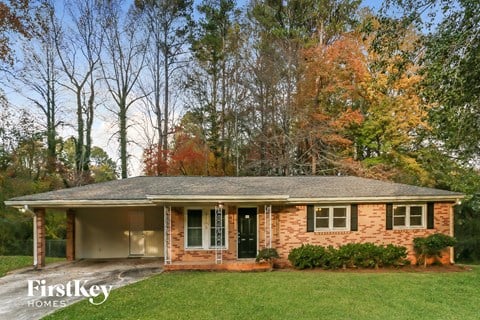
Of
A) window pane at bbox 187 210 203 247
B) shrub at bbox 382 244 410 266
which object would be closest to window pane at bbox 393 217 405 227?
shrub at bbox 382 244 410 266

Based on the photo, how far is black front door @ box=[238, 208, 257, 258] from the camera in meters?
13.6

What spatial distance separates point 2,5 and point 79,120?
11210mm

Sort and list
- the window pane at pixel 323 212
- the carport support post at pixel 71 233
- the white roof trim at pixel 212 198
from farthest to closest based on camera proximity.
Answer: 1. the carport support post at pixel 71 233
2. the window pane at pixel 323 212
3. the white roof trim at pixel 212 198

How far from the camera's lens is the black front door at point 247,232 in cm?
1355

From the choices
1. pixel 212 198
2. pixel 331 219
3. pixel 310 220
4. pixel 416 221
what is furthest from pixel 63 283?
pixel 416 221

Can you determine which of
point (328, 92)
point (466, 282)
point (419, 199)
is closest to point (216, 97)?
point (328, 92)

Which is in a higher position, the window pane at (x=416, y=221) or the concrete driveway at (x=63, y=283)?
the window pane at (x=416, y=221)

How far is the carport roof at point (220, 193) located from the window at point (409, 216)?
22.5 inches

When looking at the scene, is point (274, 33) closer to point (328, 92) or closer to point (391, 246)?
point (328, 92)

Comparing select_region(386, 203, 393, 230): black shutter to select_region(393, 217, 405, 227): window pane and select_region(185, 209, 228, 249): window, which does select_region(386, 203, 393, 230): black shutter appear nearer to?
select_region(393, 217, 405, 227): window pane

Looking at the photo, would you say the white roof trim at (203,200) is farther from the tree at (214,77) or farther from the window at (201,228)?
the tree at (214,77)

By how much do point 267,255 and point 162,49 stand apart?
1877 cm

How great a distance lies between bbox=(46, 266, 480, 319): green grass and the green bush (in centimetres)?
121

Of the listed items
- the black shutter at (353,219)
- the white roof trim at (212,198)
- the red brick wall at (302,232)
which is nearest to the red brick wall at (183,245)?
the red brick wall at (302,232)
